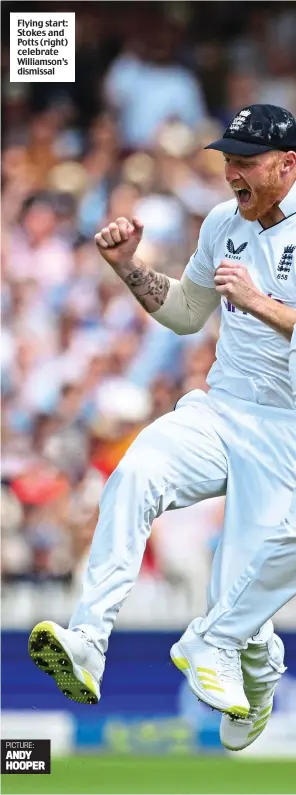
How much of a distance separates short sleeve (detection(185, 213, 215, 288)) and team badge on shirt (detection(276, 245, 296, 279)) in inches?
15.6

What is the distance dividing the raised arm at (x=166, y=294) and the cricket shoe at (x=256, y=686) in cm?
127

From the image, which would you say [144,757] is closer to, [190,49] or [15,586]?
[15,586]

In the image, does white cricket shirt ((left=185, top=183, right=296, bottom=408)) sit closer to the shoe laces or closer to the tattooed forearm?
the tattooed forearm

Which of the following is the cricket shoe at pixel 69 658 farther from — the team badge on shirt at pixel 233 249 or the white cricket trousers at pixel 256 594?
the team badge on shirt at pixel 233 249

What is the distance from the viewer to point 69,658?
13.8 feet

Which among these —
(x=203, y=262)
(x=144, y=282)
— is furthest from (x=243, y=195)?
(x=144, y=282)

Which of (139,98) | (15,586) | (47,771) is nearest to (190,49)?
(139,98)

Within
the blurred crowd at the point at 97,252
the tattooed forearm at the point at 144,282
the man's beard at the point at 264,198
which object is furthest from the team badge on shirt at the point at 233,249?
the blurred crowd at the point at 97,252

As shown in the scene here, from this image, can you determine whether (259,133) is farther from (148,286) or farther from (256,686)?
(256,686)

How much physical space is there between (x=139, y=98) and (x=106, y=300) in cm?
165

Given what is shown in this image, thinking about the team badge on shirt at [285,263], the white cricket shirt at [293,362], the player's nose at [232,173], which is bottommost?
the white cricket shirt at [293,362]

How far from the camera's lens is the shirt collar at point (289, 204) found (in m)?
4.75

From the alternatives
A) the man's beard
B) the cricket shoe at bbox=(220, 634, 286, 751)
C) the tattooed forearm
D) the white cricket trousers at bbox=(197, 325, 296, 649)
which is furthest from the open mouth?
the cricket shoe at bbox=(220, 634, 286, 751)
